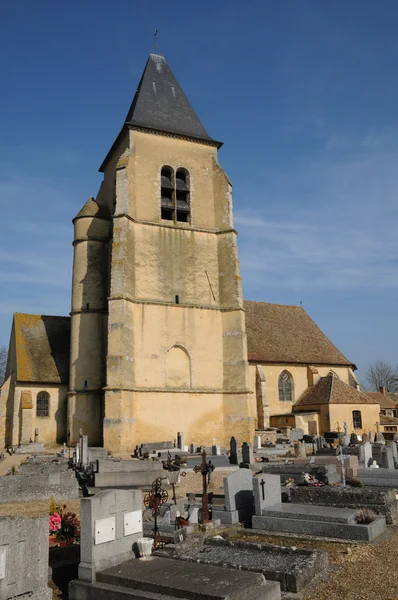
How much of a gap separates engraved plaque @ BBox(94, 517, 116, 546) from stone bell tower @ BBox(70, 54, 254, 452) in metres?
17.6

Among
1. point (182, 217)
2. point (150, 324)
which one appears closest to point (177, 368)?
point (150, 324)

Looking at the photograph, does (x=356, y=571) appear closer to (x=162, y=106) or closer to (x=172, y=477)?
(x=172, y=477)

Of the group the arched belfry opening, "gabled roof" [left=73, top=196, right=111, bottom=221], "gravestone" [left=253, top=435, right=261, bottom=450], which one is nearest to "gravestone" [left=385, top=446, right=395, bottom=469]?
"gravestone" [left=253, top=435, right=261, bottom=450]

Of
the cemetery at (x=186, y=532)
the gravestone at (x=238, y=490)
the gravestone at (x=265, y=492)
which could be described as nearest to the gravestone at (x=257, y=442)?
the cemetery at (x=186, y=532)

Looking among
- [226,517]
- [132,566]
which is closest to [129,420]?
[226,517]

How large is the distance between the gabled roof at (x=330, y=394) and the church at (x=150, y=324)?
23 centimetres

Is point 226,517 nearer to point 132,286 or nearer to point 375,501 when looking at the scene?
point 375,501

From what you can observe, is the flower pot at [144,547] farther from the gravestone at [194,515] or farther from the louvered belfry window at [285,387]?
the louvered belfry window at [285,387]

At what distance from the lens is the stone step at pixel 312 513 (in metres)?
8.43

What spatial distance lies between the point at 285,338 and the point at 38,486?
25.0 m

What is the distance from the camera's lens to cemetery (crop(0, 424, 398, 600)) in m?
5.33

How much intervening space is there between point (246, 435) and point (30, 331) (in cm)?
1311

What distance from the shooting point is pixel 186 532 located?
26.8ft

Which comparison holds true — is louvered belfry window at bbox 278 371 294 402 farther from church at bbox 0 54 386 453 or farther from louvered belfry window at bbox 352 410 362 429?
louvered belfry window at bbox 352 410 362 429
